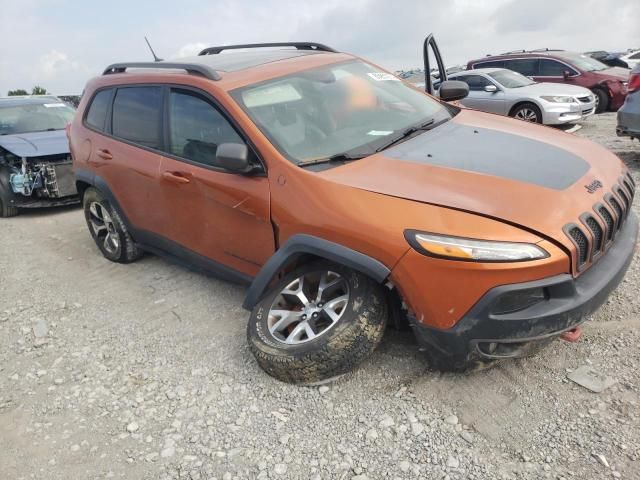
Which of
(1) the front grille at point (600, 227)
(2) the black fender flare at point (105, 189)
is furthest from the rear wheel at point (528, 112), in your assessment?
(2) the black fender flare at point (105, 189)

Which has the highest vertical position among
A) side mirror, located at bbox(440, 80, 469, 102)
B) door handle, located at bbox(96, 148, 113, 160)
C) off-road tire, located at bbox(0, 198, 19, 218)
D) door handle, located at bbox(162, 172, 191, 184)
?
side mirror, located at bbox(440, 80, 469, 102)

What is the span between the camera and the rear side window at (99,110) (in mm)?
4441

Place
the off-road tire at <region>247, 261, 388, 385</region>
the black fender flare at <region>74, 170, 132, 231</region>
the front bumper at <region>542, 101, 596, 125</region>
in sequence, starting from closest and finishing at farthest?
the off-road tire at <region>247, 261, 388, 385</region> → the black fender flare at <region>74, 170, 132, 231</region> → the front bumper at <region>542, 101, 596, 125</region>

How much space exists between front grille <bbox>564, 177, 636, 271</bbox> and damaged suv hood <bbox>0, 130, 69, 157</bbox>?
253 inches

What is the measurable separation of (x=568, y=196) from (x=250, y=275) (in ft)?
6.20

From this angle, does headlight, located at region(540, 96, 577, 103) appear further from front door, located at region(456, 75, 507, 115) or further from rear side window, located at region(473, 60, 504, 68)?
rear side window, located at region(473, 60, 504, 68)

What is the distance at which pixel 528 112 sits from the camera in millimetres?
10172

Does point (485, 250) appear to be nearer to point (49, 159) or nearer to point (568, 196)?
point (568, 196)

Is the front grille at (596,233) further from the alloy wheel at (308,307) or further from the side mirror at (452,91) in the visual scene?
the side mirror at (452,91)

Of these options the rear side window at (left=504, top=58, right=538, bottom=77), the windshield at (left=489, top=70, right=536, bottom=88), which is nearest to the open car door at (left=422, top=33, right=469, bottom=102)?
the windshield at (left=489, top=70, right=536, bottom=88)

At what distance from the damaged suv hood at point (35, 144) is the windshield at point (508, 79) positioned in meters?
8.37

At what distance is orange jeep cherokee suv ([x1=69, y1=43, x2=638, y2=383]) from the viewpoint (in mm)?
2324

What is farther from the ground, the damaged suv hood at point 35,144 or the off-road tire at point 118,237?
the damaged suv hood at point 35,144

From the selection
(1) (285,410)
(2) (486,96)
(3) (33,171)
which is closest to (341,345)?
(1) (285,410)
